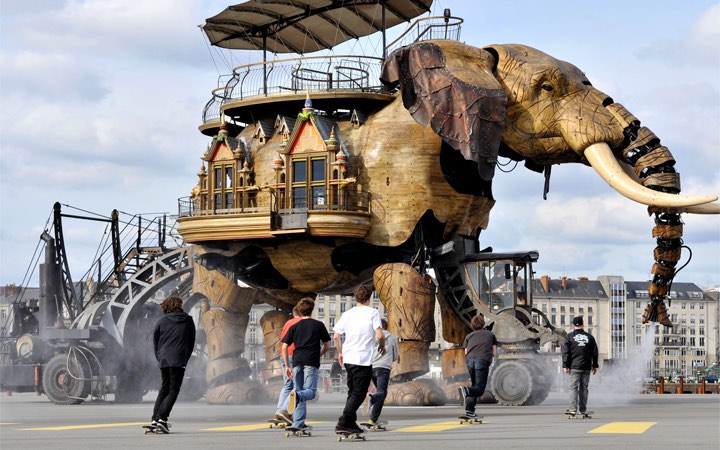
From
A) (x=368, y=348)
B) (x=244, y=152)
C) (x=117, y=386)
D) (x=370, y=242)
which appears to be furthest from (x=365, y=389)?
(x=117, y=386)

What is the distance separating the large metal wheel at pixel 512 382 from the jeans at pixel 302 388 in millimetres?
11494

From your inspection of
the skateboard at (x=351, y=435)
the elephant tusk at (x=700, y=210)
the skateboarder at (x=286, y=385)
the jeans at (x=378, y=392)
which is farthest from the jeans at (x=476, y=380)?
the elephant tusk at (x=700, y=210)

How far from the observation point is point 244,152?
2958cm

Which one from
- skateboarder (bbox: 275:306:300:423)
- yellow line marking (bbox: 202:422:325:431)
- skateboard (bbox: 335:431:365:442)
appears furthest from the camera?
yellow line marking (bbox: 202:422:325:431)

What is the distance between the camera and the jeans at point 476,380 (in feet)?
64.0

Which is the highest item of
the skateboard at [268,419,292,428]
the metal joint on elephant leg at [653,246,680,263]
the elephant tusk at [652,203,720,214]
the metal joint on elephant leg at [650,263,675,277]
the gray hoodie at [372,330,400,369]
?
the elephant tusk at [652,203,720,214]

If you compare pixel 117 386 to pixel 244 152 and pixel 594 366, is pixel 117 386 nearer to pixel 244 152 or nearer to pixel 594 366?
pixel 244 152

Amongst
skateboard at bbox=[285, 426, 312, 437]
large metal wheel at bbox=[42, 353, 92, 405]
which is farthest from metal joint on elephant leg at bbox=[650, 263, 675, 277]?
large metal wheel at bbox=[42, 353, 92, 405]

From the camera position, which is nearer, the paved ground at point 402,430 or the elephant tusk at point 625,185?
the paved ground at point 402,430

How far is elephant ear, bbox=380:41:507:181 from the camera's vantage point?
25844 millimetres

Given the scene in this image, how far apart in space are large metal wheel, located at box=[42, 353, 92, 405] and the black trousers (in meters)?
14.7

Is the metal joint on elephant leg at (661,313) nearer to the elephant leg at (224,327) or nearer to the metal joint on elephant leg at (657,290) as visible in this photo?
the metal joint on elephant leg at (657,290)

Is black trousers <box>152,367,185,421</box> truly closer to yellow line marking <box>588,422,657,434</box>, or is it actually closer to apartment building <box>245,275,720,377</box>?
yellow line marking <box>588,422,657,434</box>

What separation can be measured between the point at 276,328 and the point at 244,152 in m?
4.39
